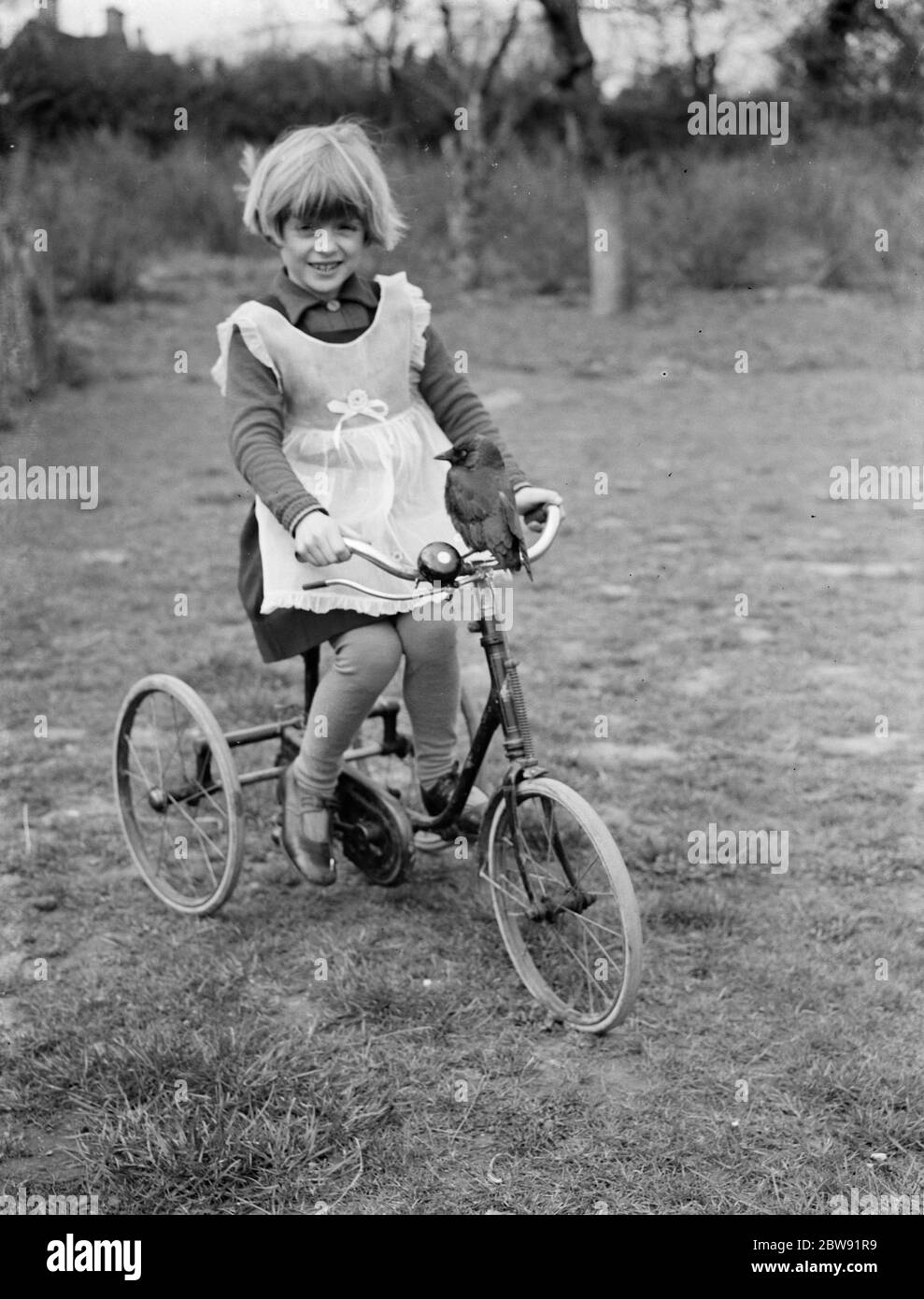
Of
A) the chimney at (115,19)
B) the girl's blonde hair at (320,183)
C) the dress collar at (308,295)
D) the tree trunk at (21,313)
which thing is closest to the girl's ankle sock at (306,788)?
the dress collar at (308,295)

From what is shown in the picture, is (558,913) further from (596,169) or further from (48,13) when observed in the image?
(596,169)

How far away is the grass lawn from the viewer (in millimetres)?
2498

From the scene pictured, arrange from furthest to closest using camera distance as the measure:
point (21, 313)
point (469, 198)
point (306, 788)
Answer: point (469, 198), point (21, 313), point (306, 788)

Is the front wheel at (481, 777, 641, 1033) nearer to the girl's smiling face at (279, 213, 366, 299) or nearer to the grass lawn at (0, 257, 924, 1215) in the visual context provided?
the grass lawn at (0, 257, 924, 1215)

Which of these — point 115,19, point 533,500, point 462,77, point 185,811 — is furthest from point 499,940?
point 462,77

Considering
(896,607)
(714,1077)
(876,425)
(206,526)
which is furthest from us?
(876,425)

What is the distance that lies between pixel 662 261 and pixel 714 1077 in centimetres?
1159

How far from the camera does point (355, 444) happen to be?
3.10 metres

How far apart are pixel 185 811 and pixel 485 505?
1.25 metres

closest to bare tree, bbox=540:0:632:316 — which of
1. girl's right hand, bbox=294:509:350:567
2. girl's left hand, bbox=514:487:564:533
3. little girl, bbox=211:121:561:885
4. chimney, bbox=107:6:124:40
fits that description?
chimney, bbox=107:6:124:40

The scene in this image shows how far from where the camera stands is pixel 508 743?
288cm

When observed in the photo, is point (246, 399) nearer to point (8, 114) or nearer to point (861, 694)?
point (861, 694)

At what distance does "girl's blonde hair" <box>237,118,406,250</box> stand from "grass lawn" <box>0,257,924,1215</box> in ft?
4.99
